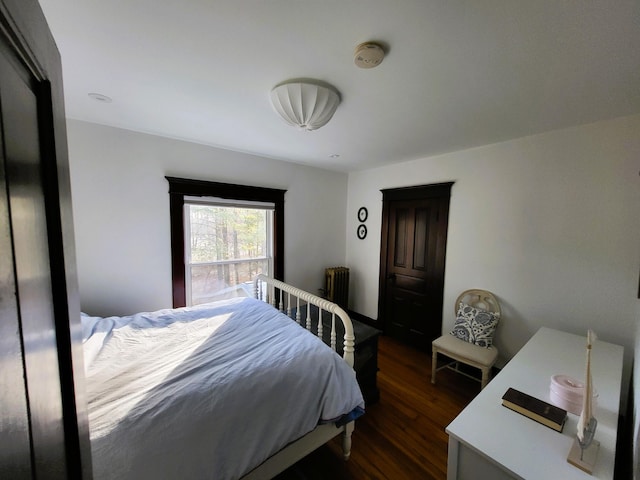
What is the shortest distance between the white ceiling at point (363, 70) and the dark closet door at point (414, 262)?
1006 millimetres

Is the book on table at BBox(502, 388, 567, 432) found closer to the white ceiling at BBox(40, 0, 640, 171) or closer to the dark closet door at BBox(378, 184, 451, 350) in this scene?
the white ceiling at BBox(40, 0, 640, 171)

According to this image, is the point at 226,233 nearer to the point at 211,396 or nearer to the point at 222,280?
the point at 222,280

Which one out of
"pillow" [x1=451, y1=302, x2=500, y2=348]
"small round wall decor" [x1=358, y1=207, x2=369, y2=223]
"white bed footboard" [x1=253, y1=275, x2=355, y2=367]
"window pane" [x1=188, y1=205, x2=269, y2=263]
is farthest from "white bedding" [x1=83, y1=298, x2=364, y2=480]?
"small round wall decor" [x1=358, y1=207, x2=369, y2=223]

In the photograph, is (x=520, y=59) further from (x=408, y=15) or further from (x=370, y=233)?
(x=370, y=233)

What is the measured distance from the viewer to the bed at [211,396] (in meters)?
0.99

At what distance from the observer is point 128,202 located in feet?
7.41

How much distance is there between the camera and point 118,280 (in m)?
2.25

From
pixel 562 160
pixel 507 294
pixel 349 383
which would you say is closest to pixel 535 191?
pixel 562 160

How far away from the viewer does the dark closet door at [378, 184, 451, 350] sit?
286 cm

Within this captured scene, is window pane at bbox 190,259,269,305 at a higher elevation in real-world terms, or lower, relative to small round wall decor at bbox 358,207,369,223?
lower

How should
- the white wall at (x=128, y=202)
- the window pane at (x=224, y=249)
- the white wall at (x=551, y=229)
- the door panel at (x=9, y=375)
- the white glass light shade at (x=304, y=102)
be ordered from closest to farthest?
1. the door panel at (x=9, y=375)
2. the white glass light shade at (x=304, y=102)
3. the white wall at (x=551, y=229)
4. the white wall at (x=128, y=202)
5. the window pane at (x=224, y=249)

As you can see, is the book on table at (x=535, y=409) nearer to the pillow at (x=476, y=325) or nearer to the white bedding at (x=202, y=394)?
the white bedding at (x=202, y=394)

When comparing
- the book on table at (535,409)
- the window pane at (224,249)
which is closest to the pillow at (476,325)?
the book on table at (535,409)

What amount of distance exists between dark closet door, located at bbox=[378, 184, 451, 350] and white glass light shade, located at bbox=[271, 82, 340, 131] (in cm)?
182
